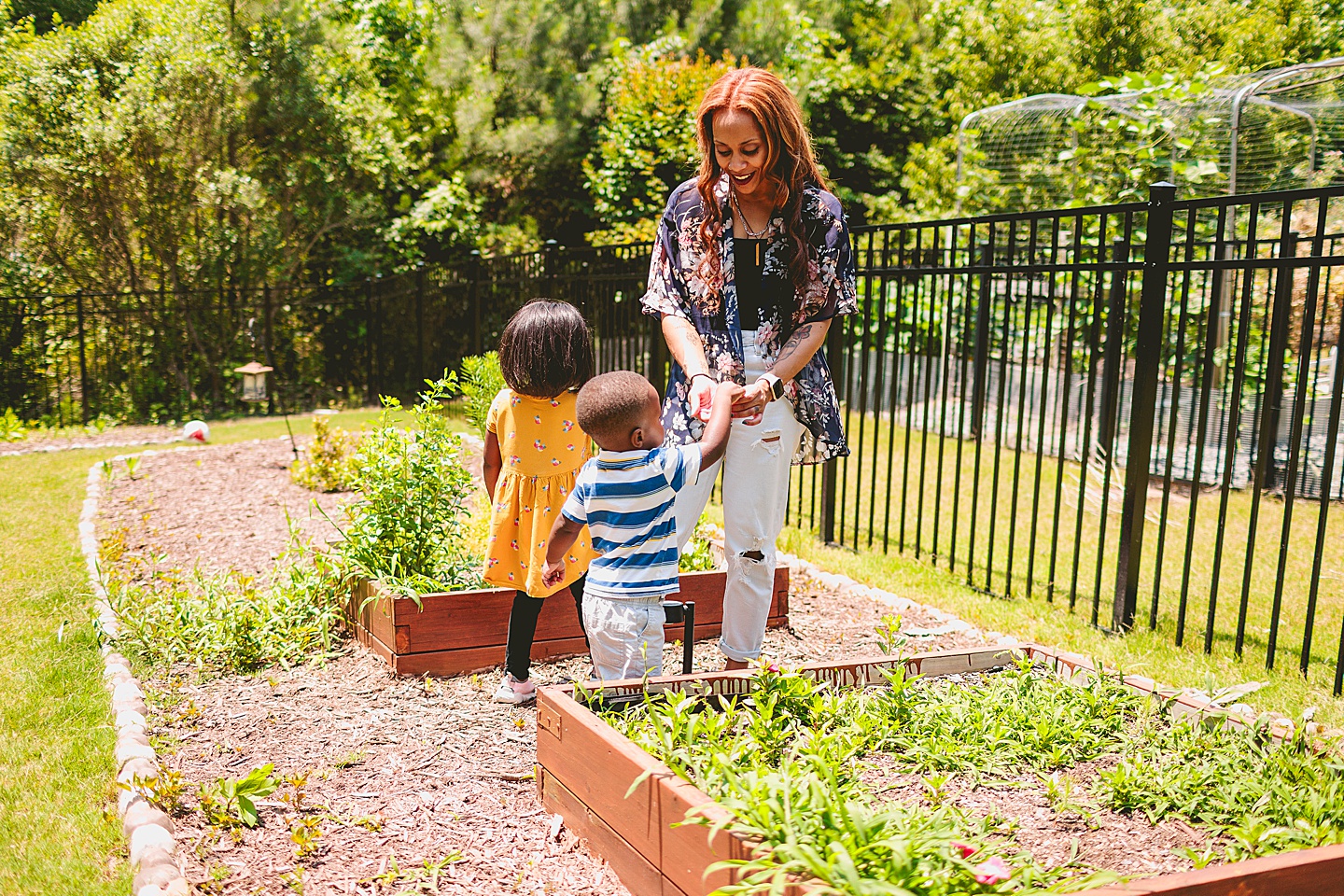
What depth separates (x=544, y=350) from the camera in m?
3.23

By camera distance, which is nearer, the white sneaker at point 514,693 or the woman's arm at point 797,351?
the woman's arm at point 797,351

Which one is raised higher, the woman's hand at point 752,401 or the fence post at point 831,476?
the woman's hand at point 752,401

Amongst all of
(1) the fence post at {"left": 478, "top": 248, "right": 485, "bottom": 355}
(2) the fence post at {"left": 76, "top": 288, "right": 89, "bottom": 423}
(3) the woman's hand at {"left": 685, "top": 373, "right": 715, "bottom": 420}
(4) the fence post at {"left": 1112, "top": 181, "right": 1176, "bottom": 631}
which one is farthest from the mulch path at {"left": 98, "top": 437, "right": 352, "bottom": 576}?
(2) the fence post at {"left": 76, "top": 288, "right": 89, "bottom": 423}

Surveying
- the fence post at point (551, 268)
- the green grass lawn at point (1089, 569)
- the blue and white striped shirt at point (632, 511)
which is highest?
the fence post at point (551, 268)

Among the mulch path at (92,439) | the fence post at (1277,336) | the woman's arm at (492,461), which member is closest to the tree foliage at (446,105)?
the mulch path at (92,439)

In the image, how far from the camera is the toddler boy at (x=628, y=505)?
106 inches

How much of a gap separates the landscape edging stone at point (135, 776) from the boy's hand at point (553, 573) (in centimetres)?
114

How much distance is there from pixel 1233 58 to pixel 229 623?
13324 mm

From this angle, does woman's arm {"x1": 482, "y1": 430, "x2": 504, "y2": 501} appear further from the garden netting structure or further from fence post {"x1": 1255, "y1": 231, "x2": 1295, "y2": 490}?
the garden netting structure

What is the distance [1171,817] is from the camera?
2.27 meters

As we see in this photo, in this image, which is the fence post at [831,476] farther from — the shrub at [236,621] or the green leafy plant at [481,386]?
the shrub at [236,621]

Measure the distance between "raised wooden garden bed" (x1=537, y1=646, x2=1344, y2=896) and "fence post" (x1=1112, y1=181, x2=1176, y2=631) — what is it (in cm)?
146

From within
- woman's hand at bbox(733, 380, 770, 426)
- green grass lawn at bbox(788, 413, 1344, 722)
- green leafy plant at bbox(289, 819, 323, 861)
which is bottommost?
green grass lawn at bbox(788, 413, 1344, 722)

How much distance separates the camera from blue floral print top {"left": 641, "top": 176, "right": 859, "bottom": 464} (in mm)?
3049
